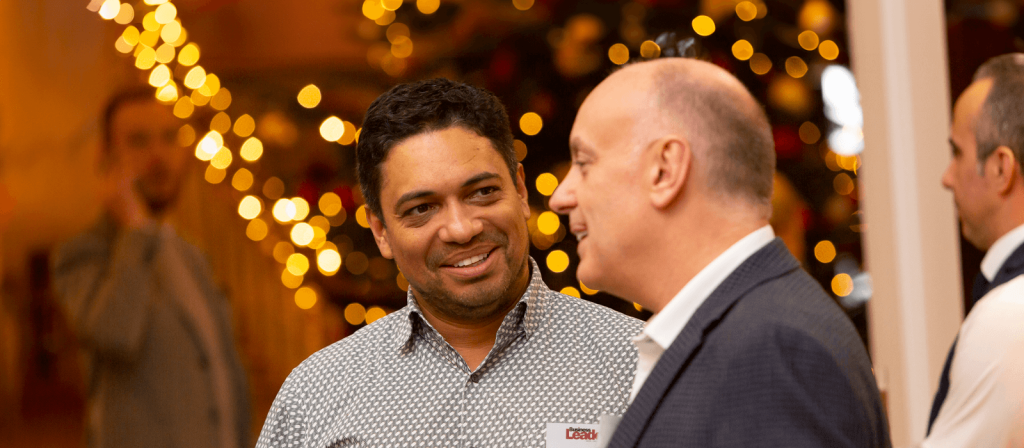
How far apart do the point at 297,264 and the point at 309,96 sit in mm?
577

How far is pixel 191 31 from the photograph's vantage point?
2.63m

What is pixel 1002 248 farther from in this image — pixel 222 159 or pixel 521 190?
pixel 222 159

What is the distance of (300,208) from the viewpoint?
2734 mm

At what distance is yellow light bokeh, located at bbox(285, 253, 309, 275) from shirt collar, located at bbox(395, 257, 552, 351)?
1349mm

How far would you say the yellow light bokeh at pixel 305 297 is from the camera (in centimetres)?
Result: 271

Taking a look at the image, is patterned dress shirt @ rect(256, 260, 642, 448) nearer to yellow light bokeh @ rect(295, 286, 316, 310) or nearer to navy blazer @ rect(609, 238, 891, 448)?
navy blazer @ rect(609, 238, 891, 448)

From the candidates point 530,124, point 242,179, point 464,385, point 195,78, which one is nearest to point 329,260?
point 242,179

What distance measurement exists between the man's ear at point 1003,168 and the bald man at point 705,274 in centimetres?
103

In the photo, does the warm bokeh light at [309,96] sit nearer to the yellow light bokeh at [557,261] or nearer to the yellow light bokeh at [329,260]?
the yellow light bokeh at [329,260]

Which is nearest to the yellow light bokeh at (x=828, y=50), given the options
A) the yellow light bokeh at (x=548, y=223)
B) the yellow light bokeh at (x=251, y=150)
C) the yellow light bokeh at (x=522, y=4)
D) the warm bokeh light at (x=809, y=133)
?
the warm bokeh light at (x=809, y=133)

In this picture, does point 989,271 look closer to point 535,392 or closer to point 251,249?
point 535,392

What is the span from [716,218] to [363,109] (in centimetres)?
203

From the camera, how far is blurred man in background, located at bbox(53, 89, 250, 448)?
2.42 m

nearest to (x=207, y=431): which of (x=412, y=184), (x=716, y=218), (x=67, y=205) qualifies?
(x=67, y=205)
